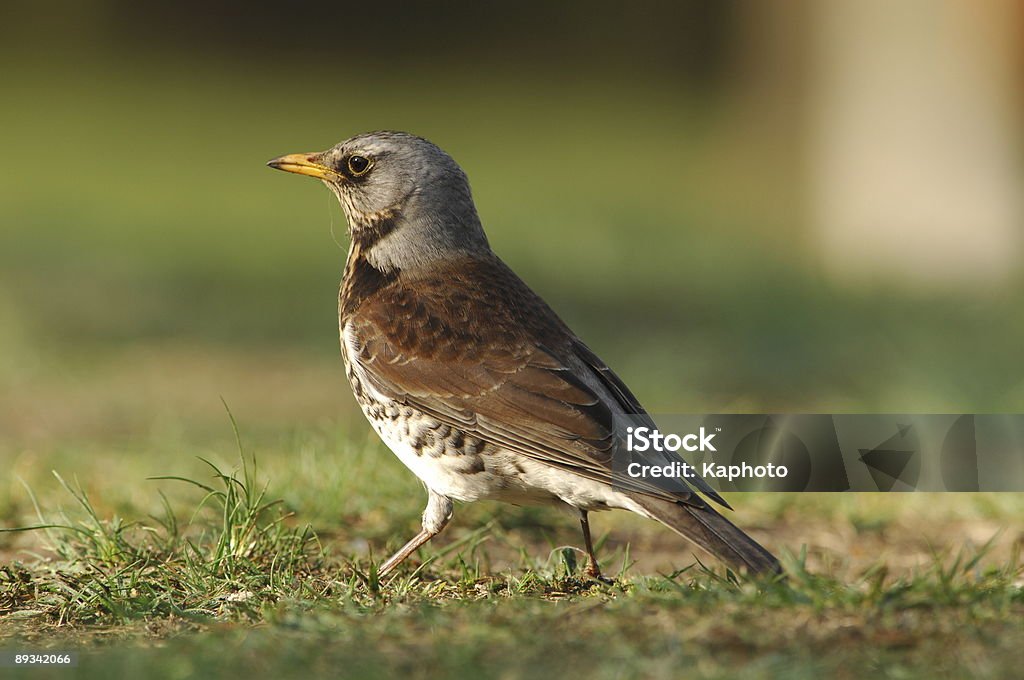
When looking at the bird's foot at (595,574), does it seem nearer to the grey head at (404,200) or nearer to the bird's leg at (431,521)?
the bird's leg at (431,521)

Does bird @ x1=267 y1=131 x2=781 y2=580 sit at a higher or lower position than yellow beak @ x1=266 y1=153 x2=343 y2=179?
lower

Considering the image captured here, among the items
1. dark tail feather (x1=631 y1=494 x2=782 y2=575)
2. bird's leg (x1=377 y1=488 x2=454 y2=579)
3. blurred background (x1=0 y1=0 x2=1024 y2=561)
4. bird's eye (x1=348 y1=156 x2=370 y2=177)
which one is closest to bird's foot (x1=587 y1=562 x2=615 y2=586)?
dark tail feather (x1=631 y1=494 x2=782 y2=575)

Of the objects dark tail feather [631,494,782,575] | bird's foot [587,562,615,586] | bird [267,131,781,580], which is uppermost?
bird [267,131,781,580]

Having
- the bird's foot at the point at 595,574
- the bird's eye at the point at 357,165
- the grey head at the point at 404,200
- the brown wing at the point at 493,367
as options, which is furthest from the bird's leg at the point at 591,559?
the bird's eye at the point at 357,165

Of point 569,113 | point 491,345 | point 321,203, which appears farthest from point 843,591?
point 569,113

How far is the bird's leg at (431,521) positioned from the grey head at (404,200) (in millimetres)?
948

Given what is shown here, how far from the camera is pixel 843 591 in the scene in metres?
3.91

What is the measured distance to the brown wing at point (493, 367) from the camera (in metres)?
4.52

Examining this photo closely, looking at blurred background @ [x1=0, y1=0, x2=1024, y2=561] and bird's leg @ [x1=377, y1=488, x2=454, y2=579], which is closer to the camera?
bird's leg @ [x1=377, y1=488, x2=454, y2=579]

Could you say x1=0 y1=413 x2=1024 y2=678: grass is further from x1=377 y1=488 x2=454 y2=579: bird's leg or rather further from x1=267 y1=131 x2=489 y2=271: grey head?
x1=267 y1=131 x2=489 y2=271: grey head

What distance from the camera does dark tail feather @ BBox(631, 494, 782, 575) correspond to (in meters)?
4.19

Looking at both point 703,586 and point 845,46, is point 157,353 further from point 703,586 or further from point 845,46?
point 845,46

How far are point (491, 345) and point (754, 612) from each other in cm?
144

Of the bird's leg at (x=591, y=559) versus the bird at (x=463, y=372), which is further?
the bird's leg at (x=591, y=559)
